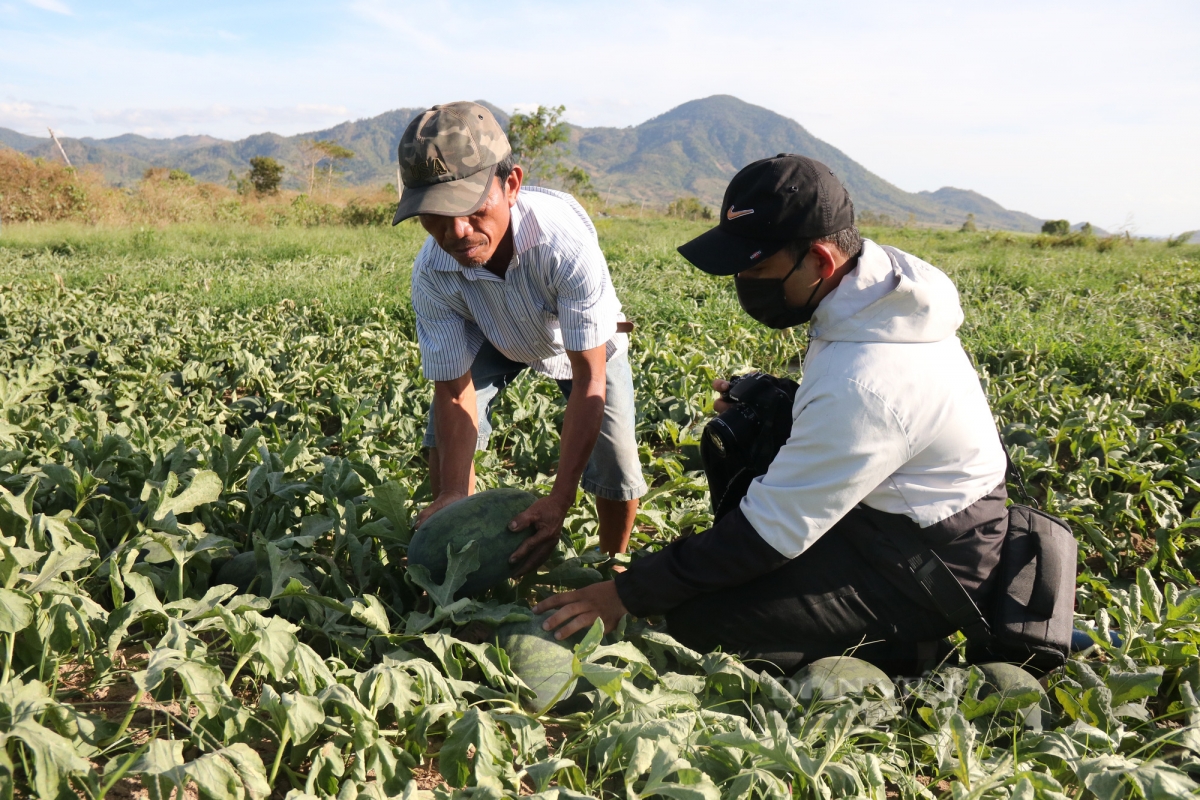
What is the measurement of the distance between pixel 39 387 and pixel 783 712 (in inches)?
155

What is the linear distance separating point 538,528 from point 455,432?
597 millimetres

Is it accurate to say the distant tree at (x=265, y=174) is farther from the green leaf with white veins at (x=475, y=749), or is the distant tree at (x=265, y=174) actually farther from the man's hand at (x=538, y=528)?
the green leaf with white veins at (x=475, y=749)

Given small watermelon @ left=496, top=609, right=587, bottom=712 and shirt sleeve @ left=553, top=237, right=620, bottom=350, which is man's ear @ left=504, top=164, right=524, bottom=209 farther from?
small watermelon @ left=496, top=609, right=587, bottom=712

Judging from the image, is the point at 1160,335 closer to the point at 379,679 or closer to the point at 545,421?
the point at 545,421

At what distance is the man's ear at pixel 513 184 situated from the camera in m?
2.53

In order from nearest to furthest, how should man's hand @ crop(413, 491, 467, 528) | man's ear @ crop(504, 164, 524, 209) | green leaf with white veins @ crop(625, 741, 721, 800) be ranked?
1. green leaf with white veins @ crop(625, 741, 721, 800)
2. man's ear @ crop(504, 164, 524, 209)
3. man's hand @ crop(413, 491, 467, 528)

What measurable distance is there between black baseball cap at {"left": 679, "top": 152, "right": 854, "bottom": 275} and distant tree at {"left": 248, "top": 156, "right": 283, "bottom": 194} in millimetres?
38272

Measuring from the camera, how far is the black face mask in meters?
2.27

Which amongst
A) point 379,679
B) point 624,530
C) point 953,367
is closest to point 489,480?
point 624,530

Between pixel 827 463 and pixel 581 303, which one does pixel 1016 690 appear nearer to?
pixel 827 463

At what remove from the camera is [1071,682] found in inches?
87.0

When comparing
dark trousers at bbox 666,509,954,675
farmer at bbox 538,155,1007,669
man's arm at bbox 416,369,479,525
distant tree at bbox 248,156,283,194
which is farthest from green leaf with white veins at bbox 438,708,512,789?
distant tree at bbox 248,156,283,194

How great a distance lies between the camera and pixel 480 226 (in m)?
2.46

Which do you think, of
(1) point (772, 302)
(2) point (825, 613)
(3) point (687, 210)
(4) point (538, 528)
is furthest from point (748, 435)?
(3) point (687, 210)
